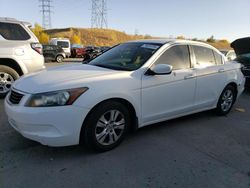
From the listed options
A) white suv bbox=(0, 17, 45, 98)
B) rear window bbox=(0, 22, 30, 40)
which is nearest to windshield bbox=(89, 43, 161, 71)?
white suv bbox=(0, 17, 45, 98)

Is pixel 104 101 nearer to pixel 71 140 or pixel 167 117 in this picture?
pixel 71 140

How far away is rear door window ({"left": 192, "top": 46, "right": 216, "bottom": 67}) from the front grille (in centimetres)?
298

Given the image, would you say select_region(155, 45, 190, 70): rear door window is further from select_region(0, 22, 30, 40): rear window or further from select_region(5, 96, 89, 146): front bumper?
select_region(0, 22, 30, 40): rear window

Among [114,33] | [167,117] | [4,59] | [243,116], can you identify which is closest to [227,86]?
[243,116]

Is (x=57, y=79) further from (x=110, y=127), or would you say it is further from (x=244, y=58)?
(x=244, y=58)

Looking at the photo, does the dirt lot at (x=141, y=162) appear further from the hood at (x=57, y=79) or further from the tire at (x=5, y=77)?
the tire at (x=5, y=77)

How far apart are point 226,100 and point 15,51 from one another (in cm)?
481

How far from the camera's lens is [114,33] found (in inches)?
3314

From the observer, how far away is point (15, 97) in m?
3.20

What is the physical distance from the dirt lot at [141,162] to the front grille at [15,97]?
0.67 metres

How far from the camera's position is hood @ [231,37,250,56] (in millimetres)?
8062

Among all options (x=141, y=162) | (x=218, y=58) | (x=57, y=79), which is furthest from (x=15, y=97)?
(x=218, y=58)

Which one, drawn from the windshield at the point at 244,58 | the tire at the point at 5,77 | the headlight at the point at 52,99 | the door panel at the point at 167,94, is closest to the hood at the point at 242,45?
the windshield at the point at 244,58

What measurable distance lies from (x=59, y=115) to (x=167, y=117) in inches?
73.3
